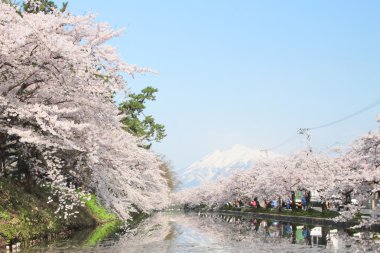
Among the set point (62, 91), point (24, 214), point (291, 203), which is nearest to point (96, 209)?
point (24, 214)

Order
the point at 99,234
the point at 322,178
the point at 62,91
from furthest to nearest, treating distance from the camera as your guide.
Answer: the point at 322,178 < the point at 99,234 < the point at 62,91

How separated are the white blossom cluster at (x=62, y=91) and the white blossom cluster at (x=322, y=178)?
1035 cm

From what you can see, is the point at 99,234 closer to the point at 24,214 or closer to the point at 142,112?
the point at 24,214

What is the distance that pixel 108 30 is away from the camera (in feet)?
65.6

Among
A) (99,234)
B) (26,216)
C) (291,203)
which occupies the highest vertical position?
(26,216)

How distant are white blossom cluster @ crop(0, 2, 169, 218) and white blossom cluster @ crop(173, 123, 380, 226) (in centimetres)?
1035

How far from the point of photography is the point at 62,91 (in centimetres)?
1998

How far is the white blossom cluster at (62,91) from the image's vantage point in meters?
17.9

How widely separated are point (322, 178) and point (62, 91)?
102 feet

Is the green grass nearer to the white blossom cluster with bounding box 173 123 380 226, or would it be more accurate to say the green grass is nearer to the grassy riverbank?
the grassy riverbank

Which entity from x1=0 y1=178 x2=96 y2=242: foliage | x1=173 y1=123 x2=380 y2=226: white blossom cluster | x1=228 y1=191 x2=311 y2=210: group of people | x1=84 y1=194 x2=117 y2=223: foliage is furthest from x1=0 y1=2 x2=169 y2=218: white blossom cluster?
x1=228 y1=191 x2=311 y2=210: group of people

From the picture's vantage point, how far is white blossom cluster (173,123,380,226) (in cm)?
2255

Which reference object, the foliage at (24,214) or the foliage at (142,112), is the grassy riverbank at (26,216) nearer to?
the foliage at (24,214)

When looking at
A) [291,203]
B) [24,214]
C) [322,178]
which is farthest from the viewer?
[291,203]
